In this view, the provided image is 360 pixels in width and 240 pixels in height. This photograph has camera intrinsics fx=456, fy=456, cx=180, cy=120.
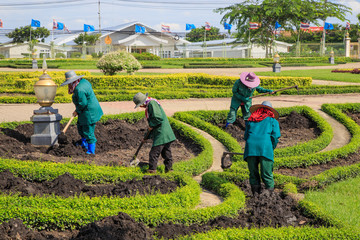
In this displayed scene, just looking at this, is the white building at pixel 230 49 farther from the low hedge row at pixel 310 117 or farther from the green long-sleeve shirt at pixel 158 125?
the green long-sleeve shirt at pixel 158 125

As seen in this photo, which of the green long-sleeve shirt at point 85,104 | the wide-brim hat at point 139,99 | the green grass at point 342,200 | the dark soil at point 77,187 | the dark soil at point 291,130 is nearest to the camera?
the green grass at point 342,200

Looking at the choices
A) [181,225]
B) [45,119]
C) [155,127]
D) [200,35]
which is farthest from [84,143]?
[200,35]

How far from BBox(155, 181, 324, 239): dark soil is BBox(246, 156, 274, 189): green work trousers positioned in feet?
0.68

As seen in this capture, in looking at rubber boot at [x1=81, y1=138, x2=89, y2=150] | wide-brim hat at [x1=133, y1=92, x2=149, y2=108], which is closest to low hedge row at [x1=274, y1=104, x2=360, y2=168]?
wide-brim hat at [x1=133, y1=92, x2=149, y2=108]

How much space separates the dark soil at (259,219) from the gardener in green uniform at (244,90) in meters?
3.94

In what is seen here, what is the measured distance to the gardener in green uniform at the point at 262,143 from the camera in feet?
18.2

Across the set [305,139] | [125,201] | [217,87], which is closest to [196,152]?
[305,139]

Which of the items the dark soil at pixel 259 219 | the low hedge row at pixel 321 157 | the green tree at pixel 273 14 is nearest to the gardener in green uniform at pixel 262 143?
the dark soil at pixel 259 219

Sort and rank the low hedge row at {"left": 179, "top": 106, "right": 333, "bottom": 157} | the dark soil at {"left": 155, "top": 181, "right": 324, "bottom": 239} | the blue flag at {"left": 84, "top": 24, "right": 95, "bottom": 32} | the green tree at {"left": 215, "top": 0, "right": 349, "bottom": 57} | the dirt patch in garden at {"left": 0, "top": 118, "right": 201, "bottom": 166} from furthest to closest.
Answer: the blue flag at {"left": 84, "top": 24, "right": 95, "bottom": 32} → the green tree at {"left": 215, "top": 0, "right": 349, "bottom": 57} → the low hedge row at {"left": 179, "top": 106, "right": 333, "bottom": 157} → the dirt patch in garden at {"left": 0, "top": 118, "right": 201, "bottom": 166} → the dark soil at {"left": 155, "top": 181, "right": 324, "bottom": 239}

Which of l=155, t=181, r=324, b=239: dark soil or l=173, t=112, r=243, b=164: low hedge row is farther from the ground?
l=173, t=112, r=243, b=164: low hedge row

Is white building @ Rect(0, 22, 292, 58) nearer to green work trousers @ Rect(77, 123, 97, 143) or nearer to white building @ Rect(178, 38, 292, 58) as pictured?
white building @ Rect(178, 38, 292, 58)

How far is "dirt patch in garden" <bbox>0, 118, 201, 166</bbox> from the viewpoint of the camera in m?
7.21

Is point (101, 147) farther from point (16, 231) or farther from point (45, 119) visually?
point (16, 231)

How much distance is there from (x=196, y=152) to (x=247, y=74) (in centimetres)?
200
